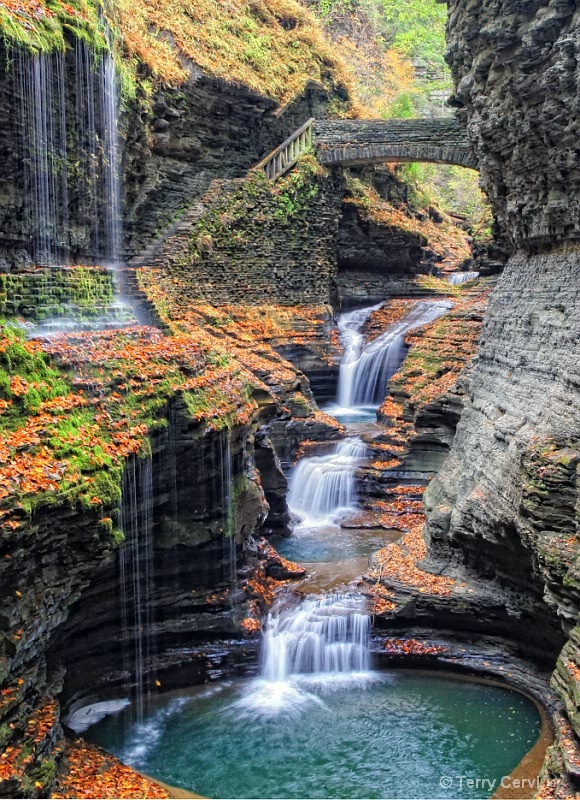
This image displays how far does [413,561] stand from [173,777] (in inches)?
232

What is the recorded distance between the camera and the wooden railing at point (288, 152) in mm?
26719

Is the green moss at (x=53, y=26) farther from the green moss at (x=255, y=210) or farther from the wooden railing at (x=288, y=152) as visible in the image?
the wooden railing at (x=288, y=152)

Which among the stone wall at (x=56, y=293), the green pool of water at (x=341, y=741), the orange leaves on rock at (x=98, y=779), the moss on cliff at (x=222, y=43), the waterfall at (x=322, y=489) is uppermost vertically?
the moss on cliff at (x=222, y=43)

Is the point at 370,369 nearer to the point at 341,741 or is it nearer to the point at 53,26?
the point at 53,26

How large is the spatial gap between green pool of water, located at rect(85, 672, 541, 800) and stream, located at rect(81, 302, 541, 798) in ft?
0.05

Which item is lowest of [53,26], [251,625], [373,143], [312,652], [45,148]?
[312,652]

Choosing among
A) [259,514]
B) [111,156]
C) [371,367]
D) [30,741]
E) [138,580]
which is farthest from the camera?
[371,367]

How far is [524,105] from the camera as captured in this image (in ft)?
38.8

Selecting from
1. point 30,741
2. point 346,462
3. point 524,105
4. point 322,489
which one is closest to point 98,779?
point 30,741

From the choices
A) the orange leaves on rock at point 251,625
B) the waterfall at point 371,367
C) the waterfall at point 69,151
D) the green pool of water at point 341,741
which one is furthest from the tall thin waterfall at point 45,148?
the waterfall at point 371,367

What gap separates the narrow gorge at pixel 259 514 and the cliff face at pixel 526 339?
56 millimetres

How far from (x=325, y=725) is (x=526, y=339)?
711 cm

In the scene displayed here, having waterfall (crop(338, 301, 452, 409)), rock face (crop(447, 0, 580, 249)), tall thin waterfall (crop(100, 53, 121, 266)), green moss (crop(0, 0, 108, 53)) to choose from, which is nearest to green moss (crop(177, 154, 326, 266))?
waterfall (crop(338, 301, 452, 409))

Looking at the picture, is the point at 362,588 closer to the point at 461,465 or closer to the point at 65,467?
the point at 461,465
